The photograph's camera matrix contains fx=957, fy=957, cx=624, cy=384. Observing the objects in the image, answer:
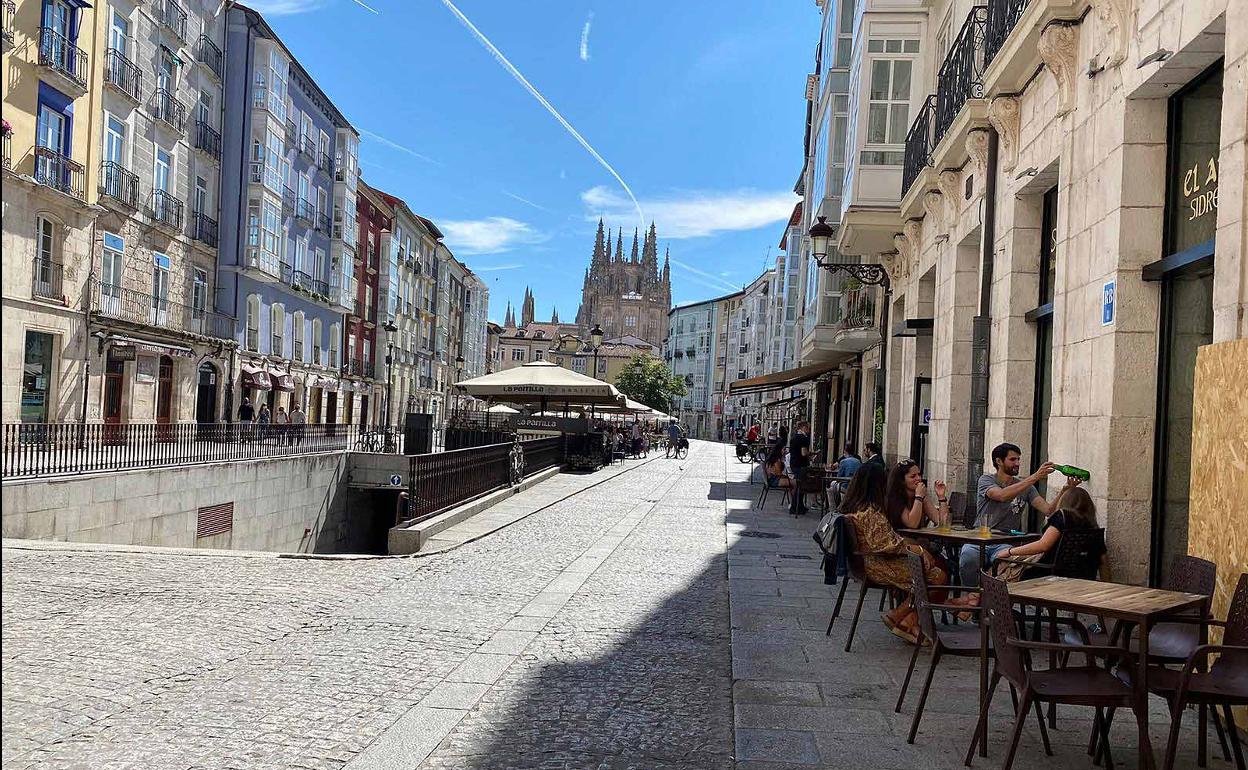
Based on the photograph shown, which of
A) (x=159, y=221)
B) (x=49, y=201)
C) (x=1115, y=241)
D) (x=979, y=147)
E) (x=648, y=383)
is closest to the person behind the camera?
(x=1115, y=241)

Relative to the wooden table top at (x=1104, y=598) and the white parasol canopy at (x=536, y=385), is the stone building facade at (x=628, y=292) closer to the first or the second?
the white parasol canopy at (x=536, y=385)

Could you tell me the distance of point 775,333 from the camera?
74.7 metres

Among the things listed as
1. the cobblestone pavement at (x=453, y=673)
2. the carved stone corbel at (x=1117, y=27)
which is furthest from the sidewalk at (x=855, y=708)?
the carved stone corbel at (x=1117, y=27)

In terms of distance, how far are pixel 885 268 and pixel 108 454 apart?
13670 mm

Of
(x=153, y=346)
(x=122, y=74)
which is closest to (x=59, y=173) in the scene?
(x=122, y=74)

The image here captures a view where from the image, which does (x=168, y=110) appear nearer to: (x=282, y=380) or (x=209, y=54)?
(x=209, y=54)

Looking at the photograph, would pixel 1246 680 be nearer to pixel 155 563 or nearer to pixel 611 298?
pixel 155 563

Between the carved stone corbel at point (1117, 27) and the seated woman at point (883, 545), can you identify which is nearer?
the seated woman at point (883, 545)

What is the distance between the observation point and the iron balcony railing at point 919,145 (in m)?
13.8

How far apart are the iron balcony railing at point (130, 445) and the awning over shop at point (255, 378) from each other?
14.8 metres

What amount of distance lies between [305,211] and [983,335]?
112ft

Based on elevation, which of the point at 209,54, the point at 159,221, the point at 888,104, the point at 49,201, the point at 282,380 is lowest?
the point at 282,380

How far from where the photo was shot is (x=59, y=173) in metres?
22.0

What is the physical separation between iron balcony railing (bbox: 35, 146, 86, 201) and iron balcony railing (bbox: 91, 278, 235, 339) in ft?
7.41
